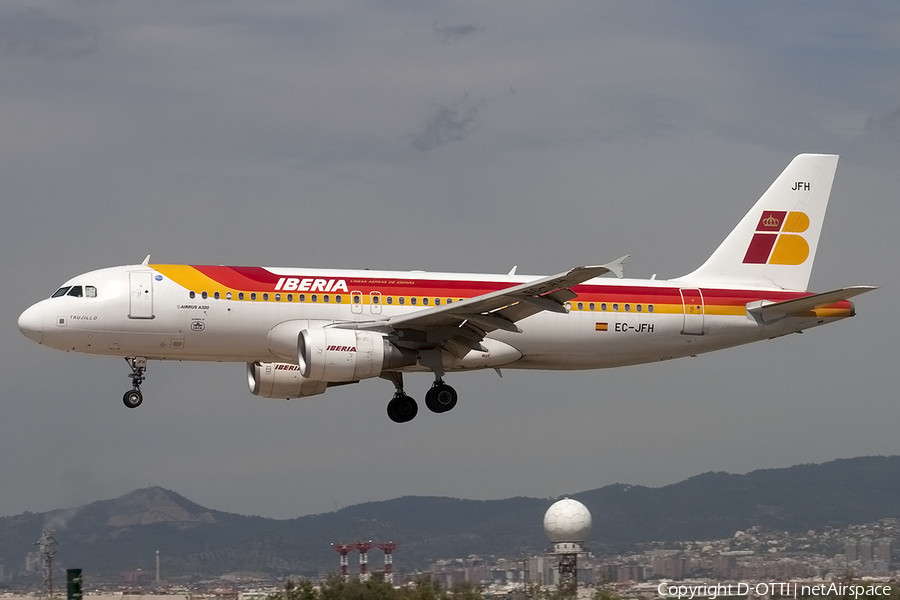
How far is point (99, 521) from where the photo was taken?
98625 millimetres

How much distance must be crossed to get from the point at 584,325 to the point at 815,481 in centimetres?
7031

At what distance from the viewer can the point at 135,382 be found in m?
38.0

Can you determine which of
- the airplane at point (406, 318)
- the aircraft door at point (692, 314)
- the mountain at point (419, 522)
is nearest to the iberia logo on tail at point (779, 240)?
the airplane at point (406, 318)

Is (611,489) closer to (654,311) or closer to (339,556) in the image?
(339,556)

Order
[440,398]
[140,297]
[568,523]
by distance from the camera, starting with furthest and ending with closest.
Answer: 1. [568,523]
2. [440,398]
3. [140,297]

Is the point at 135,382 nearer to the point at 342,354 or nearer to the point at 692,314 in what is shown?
the point at 342,354

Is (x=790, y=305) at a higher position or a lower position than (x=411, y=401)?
higher

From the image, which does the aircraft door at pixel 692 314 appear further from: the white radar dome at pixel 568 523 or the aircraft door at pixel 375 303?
the white radar dome at pixel 568 523

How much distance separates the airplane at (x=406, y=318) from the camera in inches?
1410

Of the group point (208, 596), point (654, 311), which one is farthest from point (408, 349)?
point (208, 596)

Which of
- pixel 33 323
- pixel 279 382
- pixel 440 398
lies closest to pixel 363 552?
pixel 279 382

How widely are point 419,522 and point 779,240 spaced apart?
63.4 metres

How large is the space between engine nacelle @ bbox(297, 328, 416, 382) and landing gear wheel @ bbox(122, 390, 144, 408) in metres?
5.56

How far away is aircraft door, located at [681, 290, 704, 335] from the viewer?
40.5 metres
